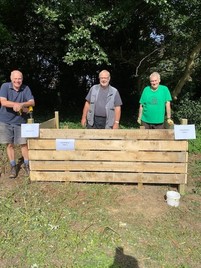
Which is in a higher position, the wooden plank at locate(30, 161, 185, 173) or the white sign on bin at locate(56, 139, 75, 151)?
the white sign on bin at locate(56, 139, 75, 151)

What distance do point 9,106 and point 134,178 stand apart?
6.85 feet

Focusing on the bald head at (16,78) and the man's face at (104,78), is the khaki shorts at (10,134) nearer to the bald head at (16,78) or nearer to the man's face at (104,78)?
the bald head at (16,78)

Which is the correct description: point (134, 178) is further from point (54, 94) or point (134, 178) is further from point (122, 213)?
point (54, 94)

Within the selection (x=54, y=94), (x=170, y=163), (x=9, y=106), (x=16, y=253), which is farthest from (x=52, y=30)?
(x=16, y=253)

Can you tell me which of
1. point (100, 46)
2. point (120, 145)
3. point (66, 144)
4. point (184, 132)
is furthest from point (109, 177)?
point (100, 46)

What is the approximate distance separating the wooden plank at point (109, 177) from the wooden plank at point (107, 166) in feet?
0.22

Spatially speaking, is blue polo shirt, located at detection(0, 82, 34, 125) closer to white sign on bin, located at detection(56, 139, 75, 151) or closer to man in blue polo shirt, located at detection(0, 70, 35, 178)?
man in blue polo shirt, located at detection(0, 70, 35, 178)

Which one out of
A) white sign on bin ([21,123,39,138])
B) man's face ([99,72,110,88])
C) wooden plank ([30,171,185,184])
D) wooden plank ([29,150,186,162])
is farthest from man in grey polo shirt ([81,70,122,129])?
white sign on bin ([21,123,39,138])

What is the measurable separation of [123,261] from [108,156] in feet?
5.54

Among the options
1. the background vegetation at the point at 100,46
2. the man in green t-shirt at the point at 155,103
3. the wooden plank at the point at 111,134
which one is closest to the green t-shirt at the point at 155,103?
the man in green t-shirt at the point at 155,103

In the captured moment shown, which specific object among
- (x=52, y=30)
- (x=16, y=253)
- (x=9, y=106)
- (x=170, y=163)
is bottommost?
(x=16, y=253)

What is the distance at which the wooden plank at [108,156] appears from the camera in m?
4.43

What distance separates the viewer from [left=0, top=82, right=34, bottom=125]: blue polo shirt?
15.3 feet

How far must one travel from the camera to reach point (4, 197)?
4379 mm
